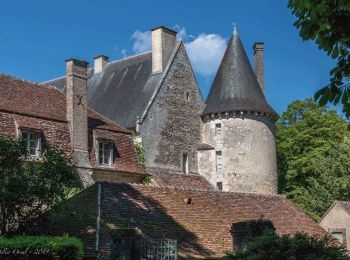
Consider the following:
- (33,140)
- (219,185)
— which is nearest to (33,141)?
(33,140)

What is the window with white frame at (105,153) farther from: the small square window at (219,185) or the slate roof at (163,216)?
the small square window at (219,185)

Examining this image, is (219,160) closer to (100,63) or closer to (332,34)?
(100,63)

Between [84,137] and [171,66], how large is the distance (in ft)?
33.3

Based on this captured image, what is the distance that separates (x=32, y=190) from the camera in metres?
17.3

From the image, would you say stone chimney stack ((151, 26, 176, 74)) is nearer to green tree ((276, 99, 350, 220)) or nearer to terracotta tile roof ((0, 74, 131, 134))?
terracotta tile roof ((0, 74, 131, 134))

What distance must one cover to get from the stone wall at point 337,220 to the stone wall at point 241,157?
4.27 meters

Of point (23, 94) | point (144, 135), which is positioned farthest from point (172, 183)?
point (23, 94)

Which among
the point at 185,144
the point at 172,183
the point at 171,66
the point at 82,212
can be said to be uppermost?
the point at 171,66

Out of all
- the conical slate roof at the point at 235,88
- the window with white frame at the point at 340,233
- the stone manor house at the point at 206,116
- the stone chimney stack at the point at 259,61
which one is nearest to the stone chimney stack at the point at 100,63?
the stone manor house at the point at 206,116

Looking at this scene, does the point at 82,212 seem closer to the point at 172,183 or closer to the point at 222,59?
the point at 172,183

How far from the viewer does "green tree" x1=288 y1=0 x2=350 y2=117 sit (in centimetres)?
748

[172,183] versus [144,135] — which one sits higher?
[144,135]

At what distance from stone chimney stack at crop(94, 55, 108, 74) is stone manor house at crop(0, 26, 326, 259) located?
0.08 m

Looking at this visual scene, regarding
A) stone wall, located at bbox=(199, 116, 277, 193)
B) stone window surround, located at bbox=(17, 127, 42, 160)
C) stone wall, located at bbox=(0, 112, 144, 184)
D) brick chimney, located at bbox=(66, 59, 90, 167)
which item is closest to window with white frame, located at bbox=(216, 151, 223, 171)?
stone wall, located at bbox=(199, 116, 277, 193)
